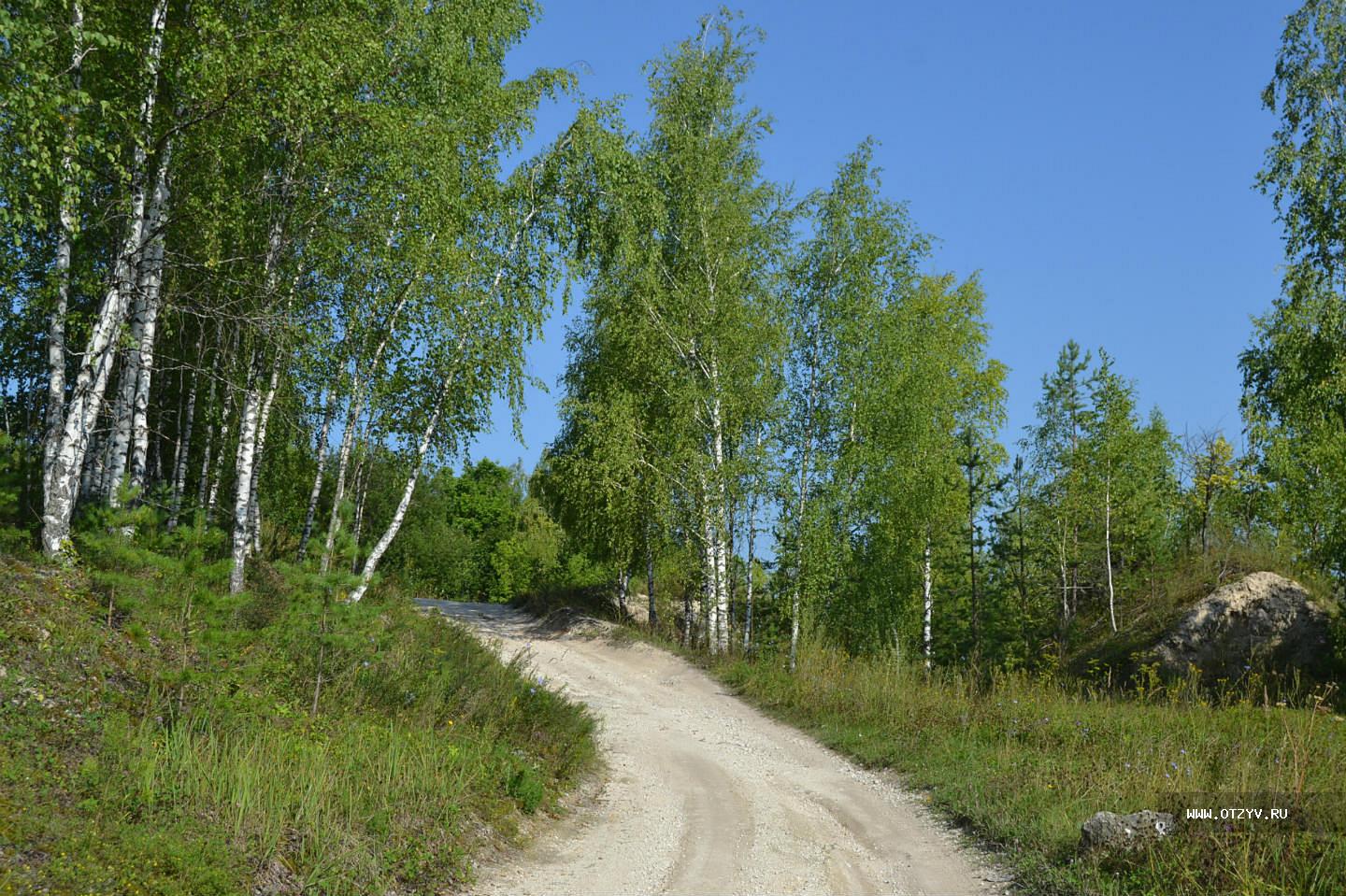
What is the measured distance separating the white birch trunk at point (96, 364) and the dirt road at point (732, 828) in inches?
271

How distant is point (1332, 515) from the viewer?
17.3m

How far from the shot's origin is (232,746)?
24.7 feet

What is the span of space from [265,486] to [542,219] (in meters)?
10.3

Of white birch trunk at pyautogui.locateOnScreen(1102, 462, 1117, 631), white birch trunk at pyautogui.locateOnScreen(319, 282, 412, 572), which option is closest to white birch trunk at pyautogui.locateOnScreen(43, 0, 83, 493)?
white birch trunk at pyautogui.locateOnScreen(319, 282, 412, 572)

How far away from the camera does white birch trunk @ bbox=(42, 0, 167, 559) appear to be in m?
10.2

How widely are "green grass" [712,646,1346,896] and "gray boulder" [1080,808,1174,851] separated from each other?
0.33 feet

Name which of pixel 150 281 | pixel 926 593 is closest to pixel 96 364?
pixel 150 281

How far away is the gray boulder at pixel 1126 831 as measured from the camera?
714cm

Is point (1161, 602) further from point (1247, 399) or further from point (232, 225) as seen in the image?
point (232, 225)

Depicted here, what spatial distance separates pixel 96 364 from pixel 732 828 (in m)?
9.18

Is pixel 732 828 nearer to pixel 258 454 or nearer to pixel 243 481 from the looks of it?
pixel 243 481

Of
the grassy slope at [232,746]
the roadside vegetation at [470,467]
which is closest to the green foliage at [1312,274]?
the roadside vegetation at [470,467]

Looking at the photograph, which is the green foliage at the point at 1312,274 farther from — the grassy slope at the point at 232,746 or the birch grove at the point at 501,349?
the grassy slope at the point at 232,746

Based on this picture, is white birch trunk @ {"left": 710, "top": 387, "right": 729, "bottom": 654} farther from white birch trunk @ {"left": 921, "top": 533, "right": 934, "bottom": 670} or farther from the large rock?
the large rock
